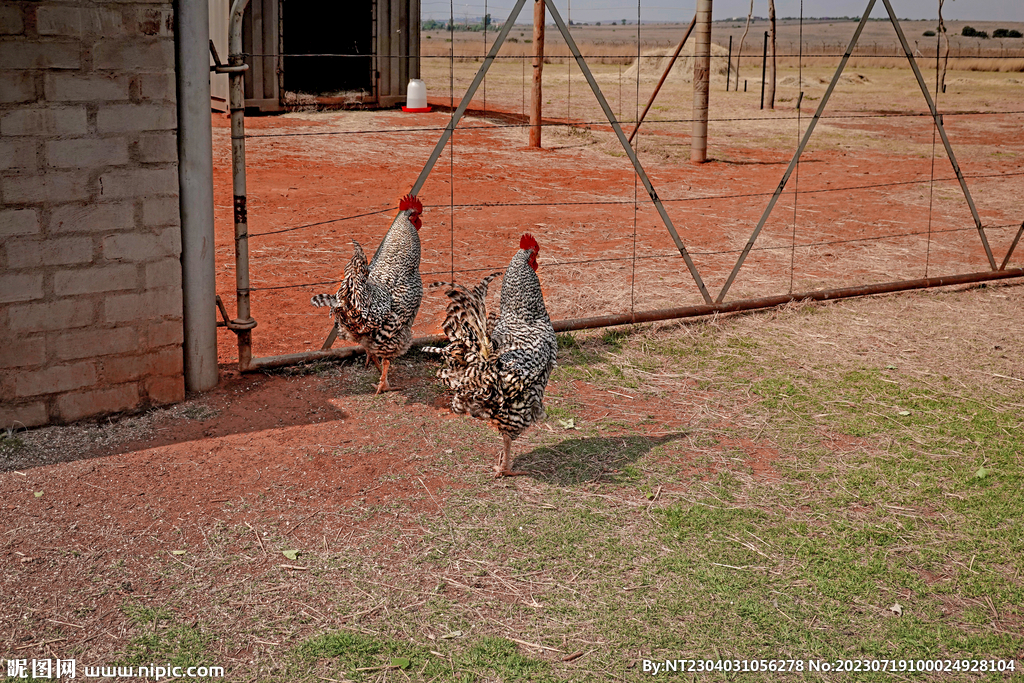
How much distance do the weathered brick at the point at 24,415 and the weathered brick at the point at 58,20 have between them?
6.65ft

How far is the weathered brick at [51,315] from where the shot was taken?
5.11m

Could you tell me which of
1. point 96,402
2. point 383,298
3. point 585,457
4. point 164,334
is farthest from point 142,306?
point 585,457

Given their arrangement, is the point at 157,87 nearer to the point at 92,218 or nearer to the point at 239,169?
the point at 239,169

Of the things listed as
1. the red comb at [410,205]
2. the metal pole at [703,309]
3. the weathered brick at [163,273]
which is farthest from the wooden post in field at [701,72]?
the weathered brick at [163,273]

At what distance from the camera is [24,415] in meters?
5.20

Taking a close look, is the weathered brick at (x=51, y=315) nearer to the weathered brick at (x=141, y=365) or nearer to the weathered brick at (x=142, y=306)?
the weathered brick at (x=142, y=306)

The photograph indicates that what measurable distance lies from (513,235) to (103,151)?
16.8 ft

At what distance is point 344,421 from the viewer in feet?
18.3

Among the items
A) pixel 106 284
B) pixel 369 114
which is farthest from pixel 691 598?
pixel 369 114

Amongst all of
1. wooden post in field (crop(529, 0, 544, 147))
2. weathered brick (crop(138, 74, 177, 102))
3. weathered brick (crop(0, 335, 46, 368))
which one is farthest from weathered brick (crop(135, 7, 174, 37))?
wooden post in field (crop(529, 0, 544, 147))

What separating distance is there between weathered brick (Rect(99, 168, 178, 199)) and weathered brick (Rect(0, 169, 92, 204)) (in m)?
0.10

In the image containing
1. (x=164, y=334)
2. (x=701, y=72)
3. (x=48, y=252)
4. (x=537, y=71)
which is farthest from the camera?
(x=537, y=71)

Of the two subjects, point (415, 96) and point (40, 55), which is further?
point (415, 96)

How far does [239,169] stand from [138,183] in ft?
2.16
